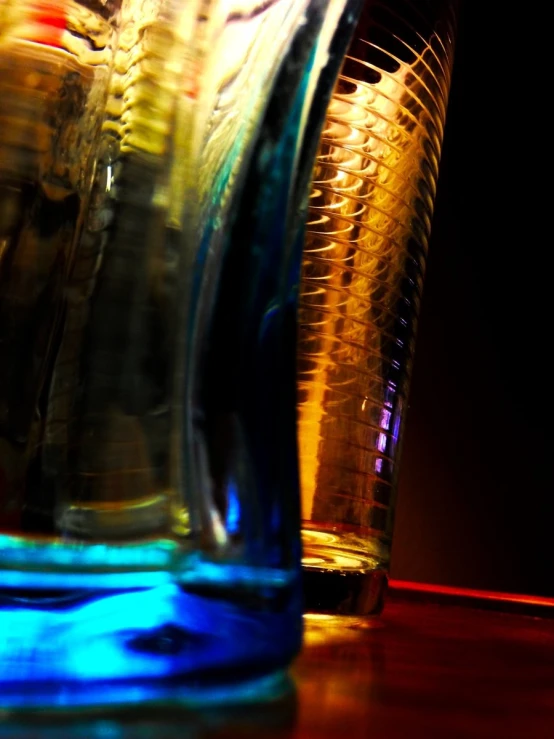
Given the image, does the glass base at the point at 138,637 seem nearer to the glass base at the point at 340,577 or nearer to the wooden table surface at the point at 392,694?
the wooden table surface at the point at 392,694

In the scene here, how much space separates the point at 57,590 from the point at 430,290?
61 centimetres

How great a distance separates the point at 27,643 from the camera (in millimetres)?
127

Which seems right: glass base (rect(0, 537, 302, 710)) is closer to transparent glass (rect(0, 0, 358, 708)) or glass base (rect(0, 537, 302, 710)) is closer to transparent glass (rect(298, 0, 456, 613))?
transparent glass (rect(0, 0, 358, 708))

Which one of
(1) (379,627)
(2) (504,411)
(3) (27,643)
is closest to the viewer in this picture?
(3) (27,643)

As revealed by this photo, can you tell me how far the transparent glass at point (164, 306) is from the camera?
15 centimetres

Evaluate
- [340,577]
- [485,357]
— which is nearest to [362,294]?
[340,577]

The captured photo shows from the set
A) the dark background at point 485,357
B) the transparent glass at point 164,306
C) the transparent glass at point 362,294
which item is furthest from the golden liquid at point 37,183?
the dark background at point 485,357

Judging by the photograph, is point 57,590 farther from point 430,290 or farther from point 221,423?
point 430,290

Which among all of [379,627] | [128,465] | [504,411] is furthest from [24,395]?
[504,411]

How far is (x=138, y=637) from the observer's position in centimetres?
14

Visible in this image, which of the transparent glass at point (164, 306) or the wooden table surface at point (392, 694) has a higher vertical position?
the transparent glass at point (164, 306)

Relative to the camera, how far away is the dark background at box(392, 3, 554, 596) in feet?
2.27

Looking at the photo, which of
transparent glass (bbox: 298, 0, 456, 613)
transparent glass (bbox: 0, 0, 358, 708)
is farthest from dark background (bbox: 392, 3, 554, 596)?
transparent glass (bbox: 0, 0, 358, 708)

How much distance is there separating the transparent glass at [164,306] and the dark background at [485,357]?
1.75ft
